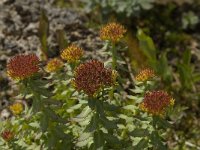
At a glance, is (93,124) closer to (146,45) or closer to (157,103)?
(157,103)

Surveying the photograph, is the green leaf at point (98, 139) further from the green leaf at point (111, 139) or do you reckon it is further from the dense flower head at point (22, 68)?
the dense flower head at point (22, 68)

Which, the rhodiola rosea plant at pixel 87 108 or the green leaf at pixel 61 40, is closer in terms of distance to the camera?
the rhodiola rosea plant at pixel 87 108

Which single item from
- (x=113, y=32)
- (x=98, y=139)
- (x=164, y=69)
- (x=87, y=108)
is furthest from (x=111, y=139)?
(x=164, y=69)

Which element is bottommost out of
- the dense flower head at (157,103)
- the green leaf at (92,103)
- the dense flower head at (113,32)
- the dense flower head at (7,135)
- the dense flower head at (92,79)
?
the dense flower head at (7,135)

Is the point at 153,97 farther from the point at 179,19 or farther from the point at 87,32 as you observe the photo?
the point at 179,19

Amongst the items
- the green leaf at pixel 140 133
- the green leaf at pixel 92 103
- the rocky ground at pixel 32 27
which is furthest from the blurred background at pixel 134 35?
the green leaf at pixel 92 103

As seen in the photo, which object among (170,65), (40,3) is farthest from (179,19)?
(40,3)

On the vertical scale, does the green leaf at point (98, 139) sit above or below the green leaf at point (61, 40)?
below

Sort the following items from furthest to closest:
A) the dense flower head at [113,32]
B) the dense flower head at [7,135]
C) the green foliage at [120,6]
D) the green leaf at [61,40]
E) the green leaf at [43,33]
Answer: the green foliage at [120,6], the green leaf at [43,33], the green leaf at [61,40], the dense flower head at [113,32], the dense flower head at [7,135]

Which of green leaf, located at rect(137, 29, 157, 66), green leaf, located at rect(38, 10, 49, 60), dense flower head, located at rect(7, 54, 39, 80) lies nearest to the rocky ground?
green leaf, located at rect(38, 10, 49, 60)
